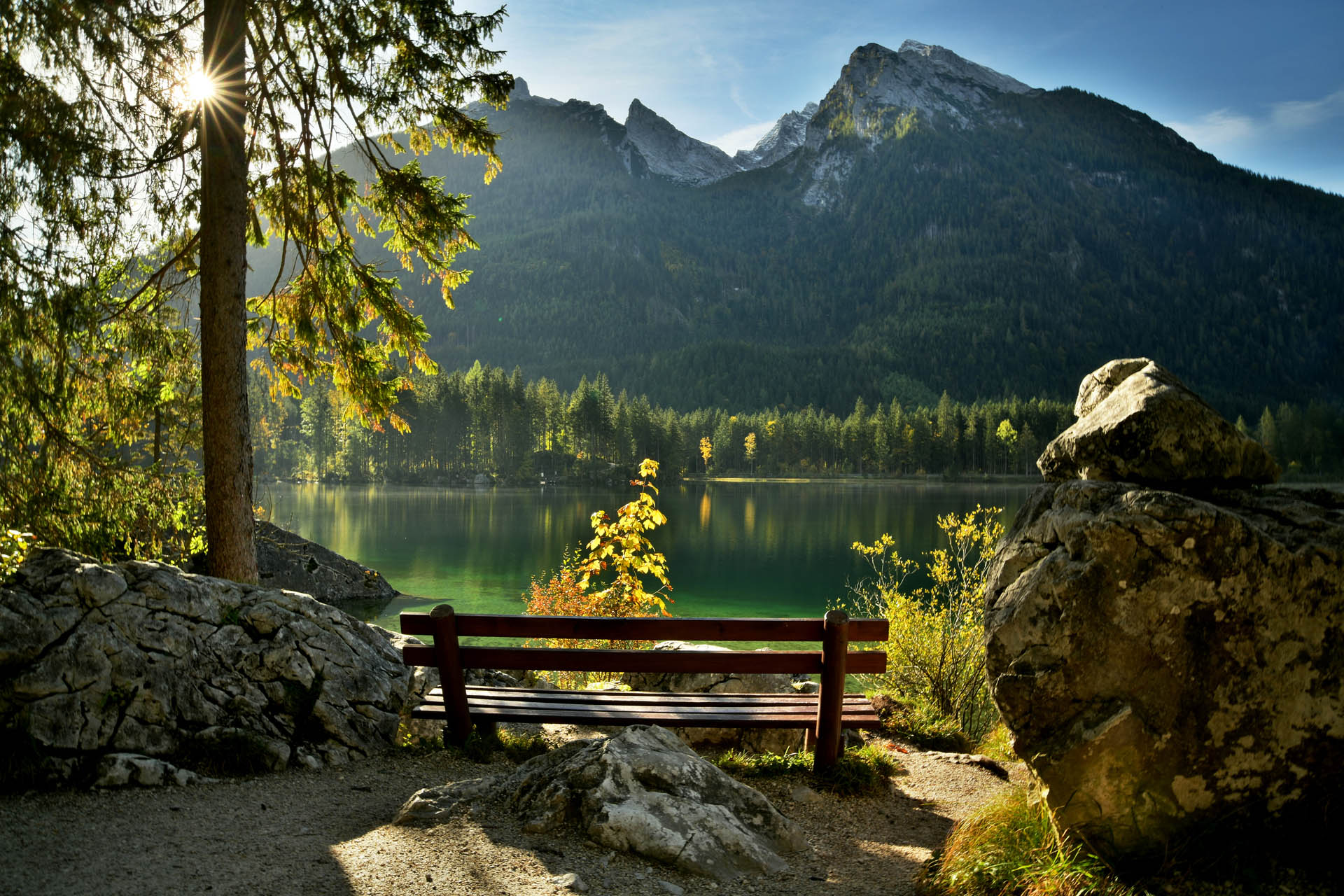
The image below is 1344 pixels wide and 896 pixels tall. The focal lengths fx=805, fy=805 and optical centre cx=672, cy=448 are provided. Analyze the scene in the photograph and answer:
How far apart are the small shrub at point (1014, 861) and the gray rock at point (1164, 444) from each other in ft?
6.16

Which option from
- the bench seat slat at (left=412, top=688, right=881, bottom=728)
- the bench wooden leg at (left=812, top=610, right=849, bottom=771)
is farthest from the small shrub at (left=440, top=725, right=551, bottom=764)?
the bench wooden leg at (left=812, top=610, right=849, bottom=771)

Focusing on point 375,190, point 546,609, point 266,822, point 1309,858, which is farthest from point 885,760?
point 375,190

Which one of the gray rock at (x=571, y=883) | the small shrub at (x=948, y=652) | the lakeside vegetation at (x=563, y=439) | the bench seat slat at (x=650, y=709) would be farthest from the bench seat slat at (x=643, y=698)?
the lakeside vegetation at (x=563, y=439)

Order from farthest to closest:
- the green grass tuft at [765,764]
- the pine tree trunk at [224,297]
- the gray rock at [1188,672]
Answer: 1. the pine tree trunk at [224,297]
2. the green grass tuft at [765,764]
3. the gray rock at [1188,672]

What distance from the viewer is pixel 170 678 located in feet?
20.1

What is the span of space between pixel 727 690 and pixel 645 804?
4.21m

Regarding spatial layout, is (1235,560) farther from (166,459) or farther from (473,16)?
(166,459)

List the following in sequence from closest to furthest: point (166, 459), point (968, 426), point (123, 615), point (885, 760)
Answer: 1. point (123, 615)
2. point (885, 760)
3. point (166, 459)
4. point (968, 426)

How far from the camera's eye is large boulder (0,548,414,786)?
5.61 meters

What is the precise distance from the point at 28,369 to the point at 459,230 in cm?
462

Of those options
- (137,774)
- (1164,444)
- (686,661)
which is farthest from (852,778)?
(137,774)

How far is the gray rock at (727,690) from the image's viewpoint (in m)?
7.59

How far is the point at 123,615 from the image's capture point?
6188 millimetres

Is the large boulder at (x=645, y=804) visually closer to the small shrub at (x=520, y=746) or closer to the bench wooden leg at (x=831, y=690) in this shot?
the bench wooden leg at (x=831, y=690)
